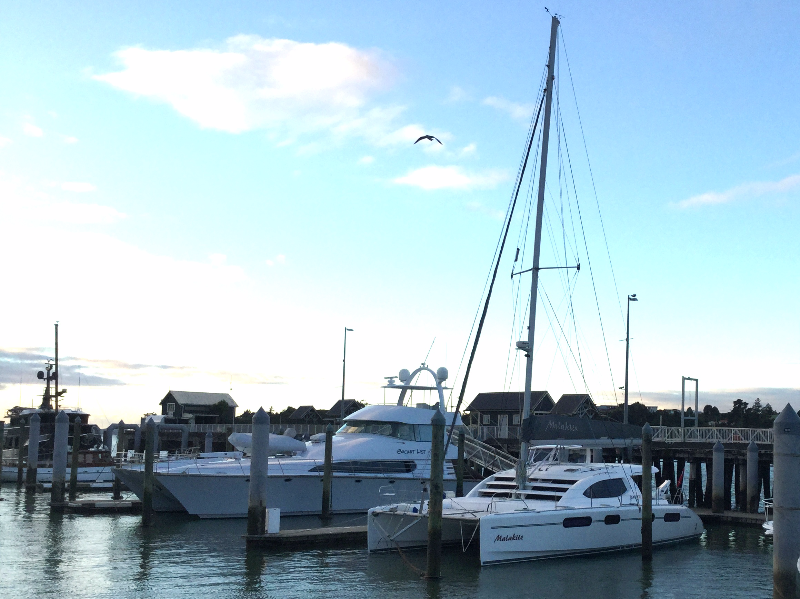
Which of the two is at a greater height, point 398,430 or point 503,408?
point 503,408

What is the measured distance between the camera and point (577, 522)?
21.3 meters

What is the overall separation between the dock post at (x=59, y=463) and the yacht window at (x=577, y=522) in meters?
18.1

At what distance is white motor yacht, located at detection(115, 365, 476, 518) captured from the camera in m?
28.3

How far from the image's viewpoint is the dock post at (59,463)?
30484 mm

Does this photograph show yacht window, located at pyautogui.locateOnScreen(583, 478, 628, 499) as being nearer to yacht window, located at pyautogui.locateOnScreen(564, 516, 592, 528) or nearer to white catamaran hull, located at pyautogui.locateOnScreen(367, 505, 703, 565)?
white catamaran hull, located at pyautogui.locateOnScreen(367, 505, 703, 565)

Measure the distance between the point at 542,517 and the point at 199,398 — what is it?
2687 inches

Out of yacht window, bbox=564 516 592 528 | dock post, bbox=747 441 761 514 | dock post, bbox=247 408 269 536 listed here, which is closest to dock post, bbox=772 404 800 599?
yacht window, bbox=564 516 592 528

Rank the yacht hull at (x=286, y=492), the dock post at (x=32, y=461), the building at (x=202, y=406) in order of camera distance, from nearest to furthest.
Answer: the yacht hull at (x=286, y=492) → the dock post at (x=32, y=461) → the building at (x=202, y=406)

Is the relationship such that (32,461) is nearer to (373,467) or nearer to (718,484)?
(373,467)

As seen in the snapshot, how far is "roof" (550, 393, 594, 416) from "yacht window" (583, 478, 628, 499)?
4693 cm

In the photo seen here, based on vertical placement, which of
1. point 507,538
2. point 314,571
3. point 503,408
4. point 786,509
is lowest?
point 314,571

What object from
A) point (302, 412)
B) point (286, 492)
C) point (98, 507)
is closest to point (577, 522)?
point (286, 492)

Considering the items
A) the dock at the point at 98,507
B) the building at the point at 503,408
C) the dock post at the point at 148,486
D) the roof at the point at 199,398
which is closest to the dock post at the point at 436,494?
the dock post at the point at 148,486

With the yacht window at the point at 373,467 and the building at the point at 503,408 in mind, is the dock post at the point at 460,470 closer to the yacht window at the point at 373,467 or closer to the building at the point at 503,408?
the yacht window at the point at 373,467
